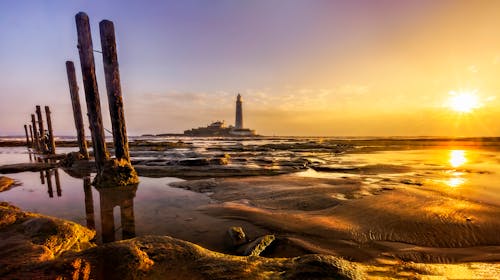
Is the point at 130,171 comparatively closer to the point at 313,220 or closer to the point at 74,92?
the point at 313,220

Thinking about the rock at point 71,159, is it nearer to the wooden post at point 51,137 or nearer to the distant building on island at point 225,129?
the wooden post at point 51,137

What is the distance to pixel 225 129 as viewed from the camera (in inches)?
5084

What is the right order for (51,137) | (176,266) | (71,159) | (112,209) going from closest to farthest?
1. (176,266)
2. (112,209)
3. (71,159)
4. (51,137)

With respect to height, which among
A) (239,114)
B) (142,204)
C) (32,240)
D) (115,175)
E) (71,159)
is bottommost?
(142,204)

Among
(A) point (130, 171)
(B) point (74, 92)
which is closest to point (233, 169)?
(A) point (130, 171)

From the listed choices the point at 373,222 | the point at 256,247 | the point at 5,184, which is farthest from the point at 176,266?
the point at 5,184

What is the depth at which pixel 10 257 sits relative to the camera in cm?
246

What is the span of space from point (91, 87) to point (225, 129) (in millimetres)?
120269

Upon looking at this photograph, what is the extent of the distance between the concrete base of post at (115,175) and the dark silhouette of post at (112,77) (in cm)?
52

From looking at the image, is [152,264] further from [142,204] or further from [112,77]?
[112,77]

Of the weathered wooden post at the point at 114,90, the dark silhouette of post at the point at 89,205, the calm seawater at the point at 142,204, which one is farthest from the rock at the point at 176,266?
the weathered wooden post at the point at 114,90

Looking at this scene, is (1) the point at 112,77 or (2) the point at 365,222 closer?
(2) the point at 365,222

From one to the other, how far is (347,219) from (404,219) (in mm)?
1012

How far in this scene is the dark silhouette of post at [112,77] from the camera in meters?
8.64
